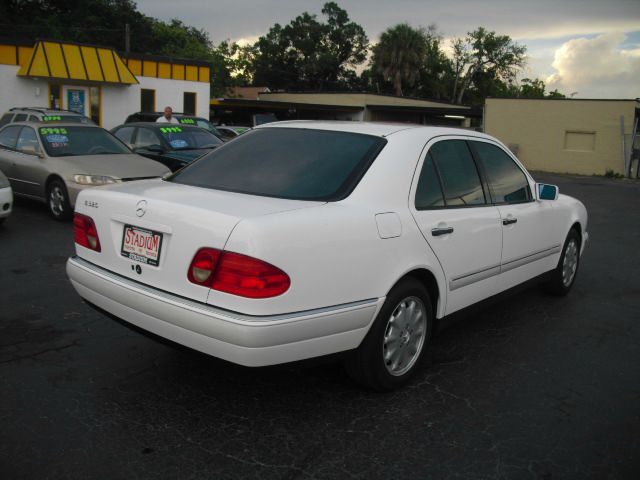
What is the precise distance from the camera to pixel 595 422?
3.48 metres

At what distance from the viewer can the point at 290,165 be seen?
12.6 ft

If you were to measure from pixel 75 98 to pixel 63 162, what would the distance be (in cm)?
1880

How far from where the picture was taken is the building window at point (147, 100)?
29.0 meters

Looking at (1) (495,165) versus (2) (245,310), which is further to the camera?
(1) (495,165)

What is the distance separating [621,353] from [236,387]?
285 centimetres

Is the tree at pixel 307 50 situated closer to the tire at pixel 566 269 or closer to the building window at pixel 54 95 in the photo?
the building window at pixel 54 95

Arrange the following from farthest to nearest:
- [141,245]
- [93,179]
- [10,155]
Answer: [10,155]
[93,179]
[141,245]

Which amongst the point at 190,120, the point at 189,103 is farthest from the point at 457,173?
the point at 189,103

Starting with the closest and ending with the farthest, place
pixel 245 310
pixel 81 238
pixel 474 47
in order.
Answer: pixel 245 310
pixel 81 238
pixel 474 47

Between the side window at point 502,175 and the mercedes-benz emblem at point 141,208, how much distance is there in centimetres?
240

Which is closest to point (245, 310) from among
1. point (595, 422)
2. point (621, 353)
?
point (595, 422)

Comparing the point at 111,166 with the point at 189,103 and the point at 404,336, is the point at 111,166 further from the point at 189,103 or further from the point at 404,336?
the point at 189,103

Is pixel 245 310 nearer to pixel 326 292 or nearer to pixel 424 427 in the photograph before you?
pixel 326 292

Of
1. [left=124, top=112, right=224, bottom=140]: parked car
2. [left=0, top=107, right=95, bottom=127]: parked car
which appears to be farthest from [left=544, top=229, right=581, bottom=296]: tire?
[left=0, top=107, right=95, bottom=127]: parked car
